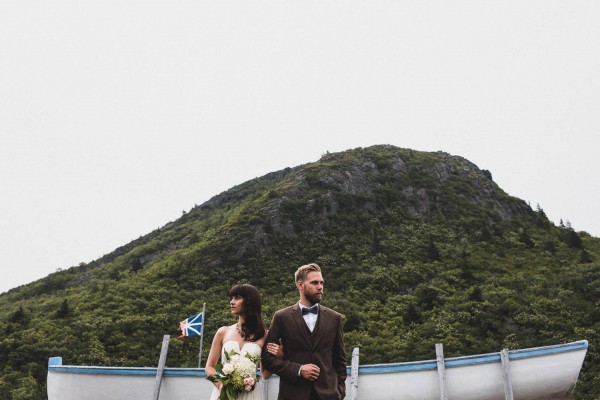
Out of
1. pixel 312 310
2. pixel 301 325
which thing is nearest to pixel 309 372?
pixel 301 325

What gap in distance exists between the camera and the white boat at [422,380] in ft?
35.0

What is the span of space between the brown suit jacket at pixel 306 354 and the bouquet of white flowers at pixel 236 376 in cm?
25

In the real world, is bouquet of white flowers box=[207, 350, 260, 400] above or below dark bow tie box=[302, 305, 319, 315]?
below

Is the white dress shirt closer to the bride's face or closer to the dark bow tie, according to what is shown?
the dark bow tie

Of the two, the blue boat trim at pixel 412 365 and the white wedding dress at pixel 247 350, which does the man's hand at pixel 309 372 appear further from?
the blue boat trim at pixel 412 365

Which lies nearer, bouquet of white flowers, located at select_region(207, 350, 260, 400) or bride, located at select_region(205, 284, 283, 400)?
bouquet of white flowers, located at select_region(207, 350, 260, 400)

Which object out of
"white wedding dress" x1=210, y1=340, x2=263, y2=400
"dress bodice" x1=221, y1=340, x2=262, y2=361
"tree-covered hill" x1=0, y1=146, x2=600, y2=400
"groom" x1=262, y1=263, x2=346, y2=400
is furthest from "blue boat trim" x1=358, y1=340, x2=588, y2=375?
"tree-covered hill" x1=0, y1=146, x2=600, y2=400

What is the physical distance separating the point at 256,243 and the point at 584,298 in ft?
79.5

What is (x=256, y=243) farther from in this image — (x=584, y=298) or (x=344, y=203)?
(x=584, y=298)

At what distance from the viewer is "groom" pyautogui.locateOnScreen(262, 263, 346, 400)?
218 inches

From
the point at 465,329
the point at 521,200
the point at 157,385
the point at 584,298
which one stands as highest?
the point at 521,200

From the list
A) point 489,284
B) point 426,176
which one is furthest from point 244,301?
point 426,176

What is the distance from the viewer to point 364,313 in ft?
102

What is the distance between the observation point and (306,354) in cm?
565
